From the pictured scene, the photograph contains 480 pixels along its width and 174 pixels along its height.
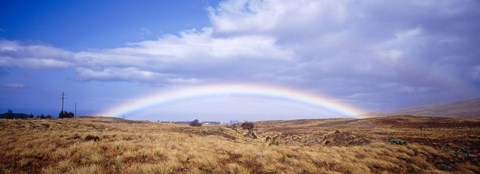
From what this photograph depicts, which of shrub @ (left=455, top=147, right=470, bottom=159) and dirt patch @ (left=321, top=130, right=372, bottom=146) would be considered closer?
shrub @ (left=455, top=147, right=470, bottom=159)

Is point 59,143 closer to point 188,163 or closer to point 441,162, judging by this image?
point 188,163

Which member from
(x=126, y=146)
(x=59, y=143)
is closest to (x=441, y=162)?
(x=126, y=146)

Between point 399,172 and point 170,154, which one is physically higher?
point 170,154

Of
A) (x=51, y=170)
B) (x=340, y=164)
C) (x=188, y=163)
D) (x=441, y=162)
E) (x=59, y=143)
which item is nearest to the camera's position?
(x=51, y=170)

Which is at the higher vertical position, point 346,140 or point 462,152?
point 346,140

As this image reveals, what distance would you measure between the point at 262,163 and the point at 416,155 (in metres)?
14.7

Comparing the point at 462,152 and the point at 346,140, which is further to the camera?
the point at 346,140

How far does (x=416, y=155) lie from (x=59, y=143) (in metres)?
26.5

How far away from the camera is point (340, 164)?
17344 mm

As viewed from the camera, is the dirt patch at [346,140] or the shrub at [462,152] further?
the dirt patch at [346,140]

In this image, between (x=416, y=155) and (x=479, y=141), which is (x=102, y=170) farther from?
(x=479, y=141)

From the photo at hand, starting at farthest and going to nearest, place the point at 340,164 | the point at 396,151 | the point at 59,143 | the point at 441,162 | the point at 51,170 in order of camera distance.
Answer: the point at 396,151 → the point at 441,162 → the point at 59,143 → the point at 340,164 → the point at 51,170

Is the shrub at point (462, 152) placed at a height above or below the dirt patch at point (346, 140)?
below

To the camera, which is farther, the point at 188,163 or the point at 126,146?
the point at 126,146
